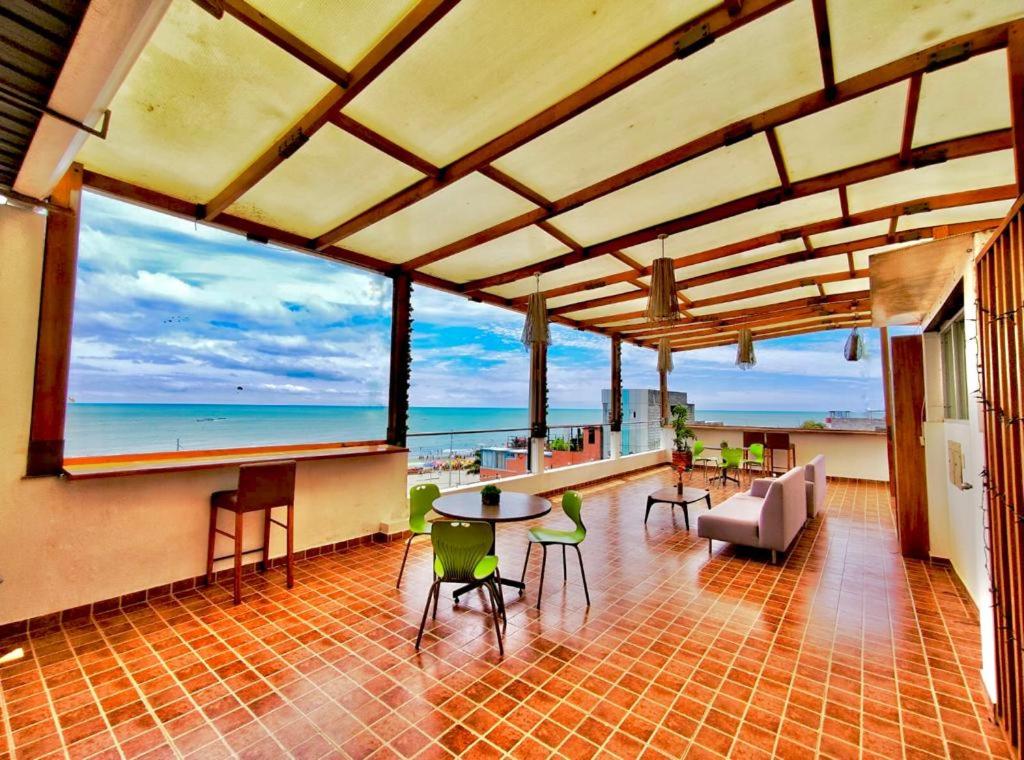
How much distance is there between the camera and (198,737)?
5.88 ft

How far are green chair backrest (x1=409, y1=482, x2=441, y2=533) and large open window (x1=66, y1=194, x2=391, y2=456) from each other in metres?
1.65

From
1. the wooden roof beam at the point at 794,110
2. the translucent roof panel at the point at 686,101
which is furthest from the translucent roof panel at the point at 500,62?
the wooden roof beam at the point at 794,110

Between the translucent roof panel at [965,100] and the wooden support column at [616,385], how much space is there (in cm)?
622

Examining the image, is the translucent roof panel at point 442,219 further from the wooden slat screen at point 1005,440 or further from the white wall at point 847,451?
the white wall at point 847,451

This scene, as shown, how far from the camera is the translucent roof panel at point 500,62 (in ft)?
5.93

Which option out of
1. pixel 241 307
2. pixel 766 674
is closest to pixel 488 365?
pixel 241 307

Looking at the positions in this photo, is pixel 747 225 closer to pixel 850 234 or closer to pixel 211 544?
pixel 850 234

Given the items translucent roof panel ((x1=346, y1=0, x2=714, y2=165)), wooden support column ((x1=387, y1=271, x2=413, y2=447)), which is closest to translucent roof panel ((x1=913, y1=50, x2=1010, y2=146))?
translucent roof panel ((x1=346, y1=0, x2=714, y2=165))

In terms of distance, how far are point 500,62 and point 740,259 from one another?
12.8 feet

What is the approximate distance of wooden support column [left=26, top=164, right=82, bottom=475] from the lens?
2.71 meters

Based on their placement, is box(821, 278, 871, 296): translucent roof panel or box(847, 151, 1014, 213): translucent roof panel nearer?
box(847, 151, 1014, 213): translucent roof panel

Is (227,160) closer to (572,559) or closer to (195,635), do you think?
(195,635)

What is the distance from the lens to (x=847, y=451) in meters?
8.33

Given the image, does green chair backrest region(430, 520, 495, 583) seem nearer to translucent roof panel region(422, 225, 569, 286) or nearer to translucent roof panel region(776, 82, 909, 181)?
translucent roof panel region(422, 225, 569, 286)
